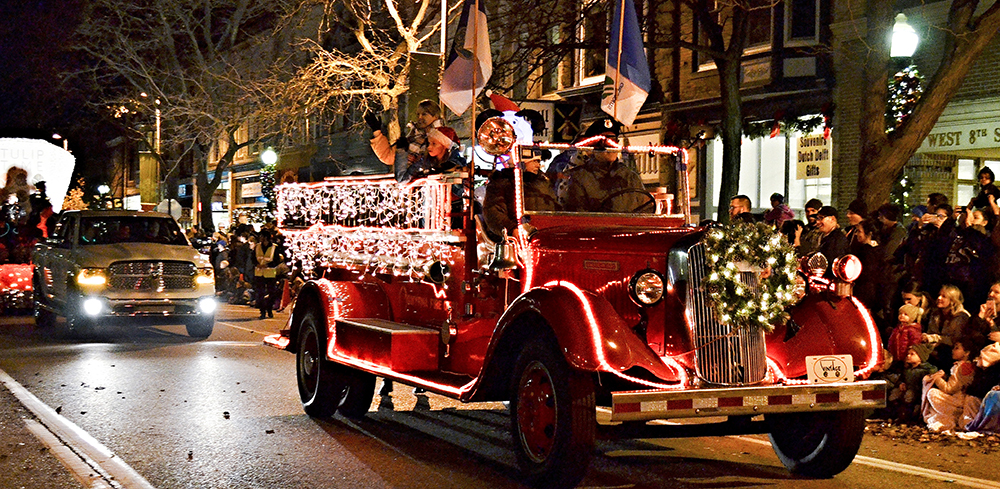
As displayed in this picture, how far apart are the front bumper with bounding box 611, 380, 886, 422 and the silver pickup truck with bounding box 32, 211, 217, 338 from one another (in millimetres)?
11299

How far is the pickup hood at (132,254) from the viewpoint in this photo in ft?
53.0

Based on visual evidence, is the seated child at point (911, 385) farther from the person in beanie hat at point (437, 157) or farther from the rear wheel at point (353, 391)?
the rear wheel at point (353, 391)

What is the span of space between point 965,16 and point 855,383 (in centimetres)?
884

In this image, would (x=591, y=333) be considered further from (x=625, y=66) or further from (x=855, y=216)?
(x=855, y=216)

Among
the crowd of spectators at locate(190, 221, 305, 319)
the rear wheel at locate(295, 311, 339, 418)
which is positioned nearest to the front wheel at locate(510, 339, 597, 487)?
the rear wheel at locate(295, 311, 339, 418)

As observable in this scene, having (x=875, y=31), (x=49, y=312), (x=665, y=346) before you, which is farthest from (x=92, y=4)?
(x=665, y=346)

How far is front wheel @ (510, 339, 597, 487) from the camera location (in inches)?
258

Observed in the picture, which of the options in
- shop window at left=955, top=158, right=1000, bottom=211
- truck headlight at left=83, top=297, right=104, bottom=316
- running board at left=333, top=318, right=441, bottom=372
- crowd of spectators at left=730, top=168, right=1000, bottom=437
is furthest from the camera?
shop window at left=955, top=158, right=1000, bottom=211

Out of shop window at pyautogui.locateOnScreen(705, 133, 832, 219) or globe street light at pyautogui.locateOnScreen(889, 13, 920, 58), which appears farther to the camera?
shop window at pyautogui.locateOnScreen(705, 133, 832, 219)

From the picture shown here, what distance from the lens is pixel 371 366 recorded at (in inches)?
341

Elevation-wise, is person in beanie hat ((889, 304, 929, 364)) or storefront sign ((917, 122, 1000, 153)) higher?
storefront sign ((917, 122, 1000, 153))

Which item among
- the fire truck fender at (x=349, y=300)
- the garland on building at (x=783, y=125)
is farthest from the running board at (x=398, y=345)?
the garland on building at (x=783, y=125)

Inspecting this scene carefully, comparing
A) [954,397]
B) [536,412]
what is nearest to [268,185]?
[954,397]

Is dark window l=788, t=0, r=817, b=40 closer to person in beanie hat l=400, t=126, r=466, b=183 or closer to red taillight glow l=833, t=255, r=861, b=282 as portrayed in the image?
person in beanie hat l=400, t=126, r=466, b=183
